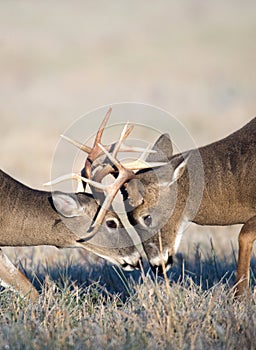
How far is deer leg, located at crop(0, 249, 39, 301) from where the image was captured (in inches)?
373

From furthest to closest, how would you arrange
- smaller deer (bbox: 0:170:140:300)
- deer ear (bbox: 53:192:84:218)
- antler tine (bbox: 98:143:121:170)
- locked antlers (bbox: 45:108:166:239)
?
smaller deer (bbox: 0:170:140:300)
deer ear (bbox: 53:192:84:218)
locked antlers (bbox: 45:108:166:239)
antler tine (bbox: 98:143:121:170)

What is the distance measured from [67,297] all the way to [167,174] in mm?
2055

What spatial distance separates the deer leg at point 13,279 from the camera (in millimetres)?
9477

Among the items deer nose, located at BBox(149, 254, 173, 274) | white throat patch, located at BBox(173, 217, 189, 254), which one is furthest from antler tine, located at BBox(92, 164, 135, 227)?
white throat patch, located at BBox(173, 217, 189, 254)

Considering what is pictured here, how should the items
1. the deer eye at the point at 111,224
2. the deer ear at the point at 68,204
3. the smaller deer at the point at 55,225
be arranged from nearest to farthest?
1. the deer ear at the point at 68,204
2. the smaller deer at the point at 55,225
3. the deer eye at the point at 111,224

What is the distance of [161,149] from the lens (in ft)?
33.3

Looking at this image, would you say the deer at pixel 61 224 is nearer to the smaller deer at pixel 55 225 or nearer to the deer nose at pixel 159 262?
the smaller deer at pixel 55 225

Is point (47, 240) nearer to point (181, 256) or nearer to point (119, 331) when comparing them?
point (181, 256)

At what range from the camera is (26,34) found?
63.3 meters

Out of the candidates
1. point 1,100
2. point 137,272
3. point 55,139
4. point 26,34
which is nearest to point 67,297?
point 137,272

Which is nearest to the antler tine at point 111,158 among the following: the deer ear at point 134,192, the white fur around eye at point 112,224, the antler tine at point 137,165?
the antler tine at point 137,165

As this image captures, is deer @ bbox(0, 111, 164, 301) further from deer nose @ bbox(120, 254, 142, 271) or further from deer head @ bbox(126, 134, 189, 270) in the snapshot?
deer head @ bbox(126, 134, 189, 270)

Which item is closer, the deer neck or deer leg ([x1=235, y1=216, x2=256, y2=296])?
deer leg ([x1=235, y1=216, x2=256, y2=296])

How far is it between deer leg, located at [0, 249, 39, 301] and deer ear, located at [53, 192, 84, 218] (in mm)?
731
